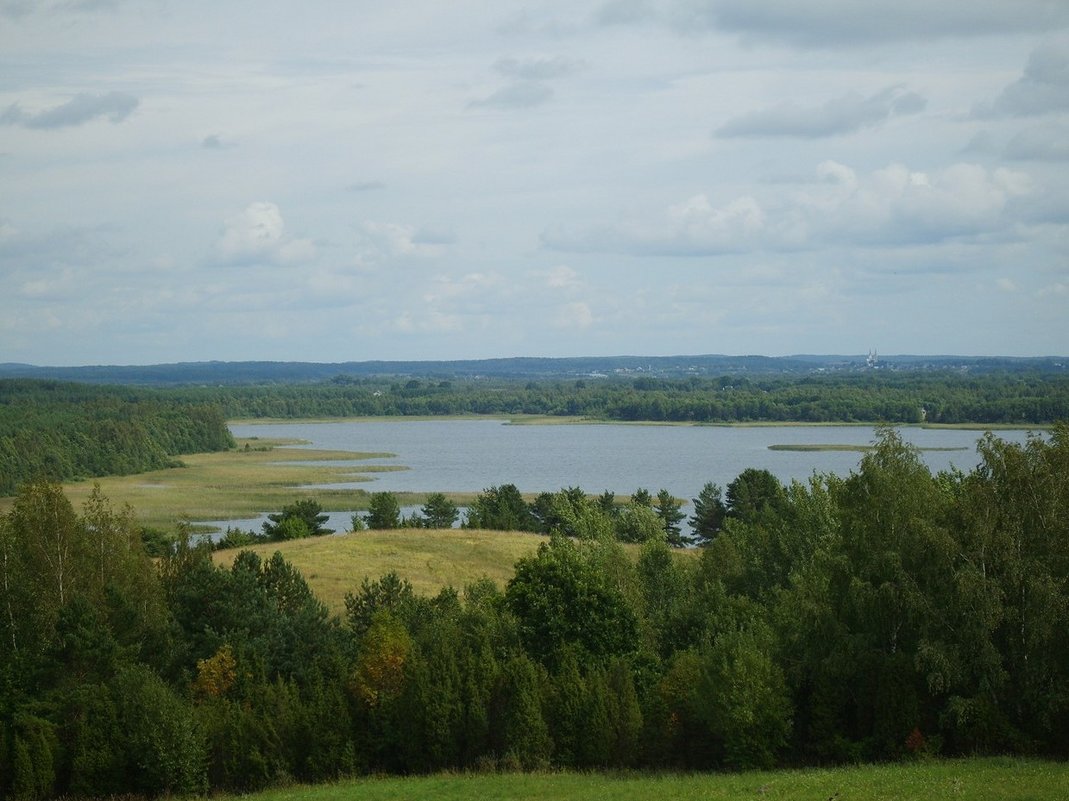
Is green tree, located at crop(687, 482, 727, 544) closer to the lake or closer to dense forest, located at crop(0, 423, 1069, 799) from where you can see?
the lake

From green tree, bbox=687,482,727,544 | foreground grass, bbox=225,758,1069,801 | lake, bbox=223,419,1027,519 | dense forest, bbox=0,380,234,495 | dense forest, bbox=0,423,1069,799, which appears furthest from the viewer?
dense forest, bbox=0,380,234,495

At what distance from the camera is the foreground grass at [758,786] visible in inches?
786

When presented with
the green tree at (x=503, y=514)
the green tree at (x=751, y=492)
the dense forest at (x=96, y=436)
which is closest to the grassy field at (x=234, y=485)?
the dense forest at (x=96, y=436)

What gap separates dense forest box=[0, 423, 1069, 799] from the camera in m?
25.5

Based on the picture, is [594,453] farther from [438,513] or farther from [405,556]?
[405,556]

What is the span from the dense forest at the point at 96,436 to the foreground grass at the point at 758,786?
75251 mm

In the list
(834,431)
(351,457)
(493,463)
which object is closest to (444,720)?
(493,463)

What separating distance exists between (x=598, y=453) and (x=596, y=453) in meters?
0.24

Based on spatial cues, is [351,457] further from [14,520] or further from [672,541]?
[14,520]

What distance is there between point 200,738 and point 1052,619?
58.9 ft

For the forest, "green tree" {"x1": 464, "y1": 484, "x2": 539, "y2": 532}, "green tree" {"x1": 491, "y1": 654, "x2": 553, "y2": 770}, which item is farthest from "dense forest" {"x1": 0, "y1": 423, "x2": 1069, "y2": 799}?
the forest

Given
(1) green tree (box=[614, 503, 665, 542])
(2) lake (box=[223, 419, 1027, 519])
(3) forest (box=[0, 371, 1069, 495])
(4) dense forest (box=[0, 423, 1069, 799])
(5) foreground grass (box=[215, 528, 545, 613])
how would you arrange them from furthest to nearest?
1. (3) forest (box=[0, 371, 1069, 495])
2. (2) lake (box=[223, 419, 1027, 519])
3. (1) green tree (box=[614, 503, 665, 542])
4. (5) foreground grass (box=[215, 528, 545, 613])
5. (4) dense forest (box=[0, 423, 1069, 799])

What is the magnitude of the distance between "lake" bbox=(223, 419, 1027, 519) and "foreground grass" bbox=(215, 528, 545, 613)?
2409 centimetres

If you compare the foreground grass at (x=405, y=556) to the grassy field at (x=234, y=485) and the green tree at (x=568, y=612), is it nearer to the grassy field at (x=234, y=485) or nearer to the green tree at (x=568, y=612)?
the green tree at (x=568, y=612)
